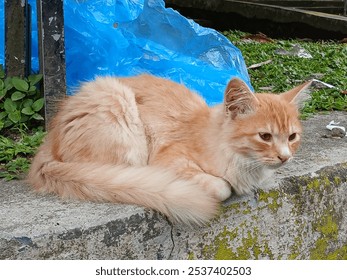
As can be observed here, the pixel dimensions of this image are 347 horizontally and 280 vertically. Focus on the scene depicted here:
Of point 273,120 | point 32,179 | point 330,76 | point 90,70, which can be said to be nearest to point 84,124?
point 32,179

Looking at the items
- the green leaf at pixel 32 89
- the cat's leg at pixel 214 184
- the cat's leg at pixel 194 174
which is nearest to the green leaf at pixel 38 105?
the green leaf at pixel 32 89

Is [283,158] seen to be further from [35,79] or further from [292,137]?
[35,79]

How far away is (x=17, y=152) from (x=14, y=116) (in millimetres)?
446

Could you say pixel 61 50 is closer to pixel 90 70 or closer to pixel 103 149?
pixel 90 70

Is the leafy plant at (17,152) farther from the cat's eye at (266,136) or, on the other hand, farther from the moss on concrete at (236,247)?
the cat's eye at (266,136)

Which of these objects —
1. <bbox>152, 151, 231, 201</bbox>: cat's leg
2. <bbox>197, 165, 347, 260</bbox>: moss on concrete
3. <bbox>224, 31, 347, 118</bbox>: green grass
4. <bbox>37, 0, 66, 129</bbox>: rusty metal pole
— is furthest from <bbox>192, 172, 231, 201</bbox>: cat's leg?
<bbox>224, 31, 347, 118</bbox>: green grass

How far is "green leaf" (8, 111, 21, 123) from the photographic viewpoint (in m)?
Result: 4.04

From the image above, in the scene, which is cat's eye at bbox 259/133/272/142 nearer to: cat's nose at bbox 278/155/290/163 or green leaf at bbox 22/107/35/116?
cat's nose at bbox 278/155/290/163

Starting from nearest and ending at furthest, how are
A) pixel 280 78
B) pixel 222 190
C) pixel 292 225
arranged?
pixel 222 190
pixel 292 225
pixel 280 78

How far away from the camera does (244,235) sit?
10.6 ft

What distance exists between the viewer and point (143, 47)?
463cm

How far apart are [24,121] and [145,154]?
1235 millimetres

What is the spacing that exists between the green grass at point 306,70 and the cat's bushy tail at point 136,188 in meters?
2.04

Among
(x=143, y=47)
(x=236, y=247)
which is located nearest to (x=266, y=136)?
(x=236, y=247)
